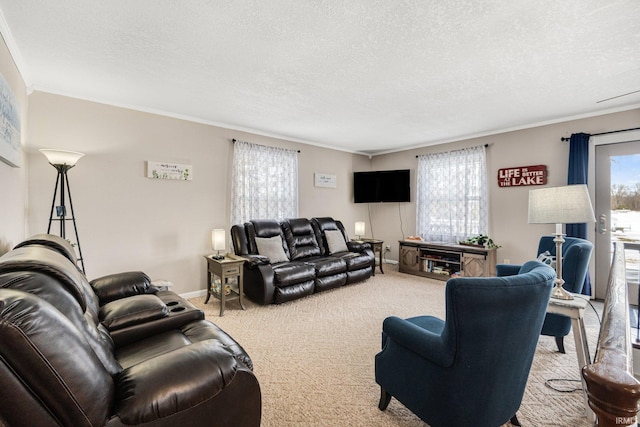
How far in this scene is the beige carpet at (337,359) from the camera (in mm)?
1810

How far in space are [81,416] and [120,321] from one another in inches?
38.0

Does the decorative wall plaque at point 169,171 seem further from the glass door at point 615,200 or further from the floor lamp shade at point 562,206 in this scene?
the glass door at point 615,200

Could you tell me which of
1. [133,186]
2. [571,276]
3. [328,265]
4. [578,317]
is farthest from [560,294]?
[133,186]

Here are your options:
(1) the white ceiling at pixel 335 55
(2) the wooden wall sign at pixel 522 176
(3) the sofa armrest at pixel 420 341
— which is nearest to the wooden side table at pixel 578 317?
(3) the sofa armrest at pixel 420 341

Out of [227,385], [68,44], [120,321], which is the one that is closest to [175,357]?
[227,385]

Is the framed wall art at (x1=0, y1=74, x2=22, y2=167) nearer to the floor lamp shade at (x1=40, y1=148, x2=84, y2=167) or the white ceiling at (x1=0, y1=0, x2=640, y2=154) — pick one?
the floor lamp shade at (x1=40, y1=148, x2=84, y2=167)

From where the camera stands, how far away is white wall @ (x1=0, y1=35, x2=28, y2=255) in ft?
7.20

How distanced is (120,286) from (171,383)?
161 centimetres

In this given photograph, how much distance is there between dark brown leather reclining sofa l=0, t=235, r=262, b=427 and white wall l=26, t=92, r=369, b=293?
7.71ft

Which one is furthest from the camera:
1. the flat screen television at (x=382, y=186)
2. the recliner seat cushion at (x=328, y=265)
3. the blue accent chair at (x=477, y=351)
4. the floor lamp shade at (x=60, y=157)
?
the flat screen television at (x=382, y=186)

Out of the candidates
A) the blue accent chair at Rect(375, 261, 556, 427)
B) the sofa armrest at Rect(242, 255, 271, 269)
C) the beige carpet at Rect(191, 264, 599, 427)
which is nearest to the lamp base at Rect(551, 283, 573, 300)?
the beige carpet at Rect(191, 264, 599, 427)

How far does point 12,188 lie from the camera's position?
97.4 inches

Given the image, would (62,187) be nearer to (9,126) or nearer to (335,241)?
(9,126)

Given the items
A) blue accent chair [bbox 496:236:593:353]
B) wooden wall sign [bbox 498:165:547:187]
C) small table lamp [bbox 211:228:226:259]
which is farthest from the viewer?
wooden wall sign [bbox 498:165:547:187]
